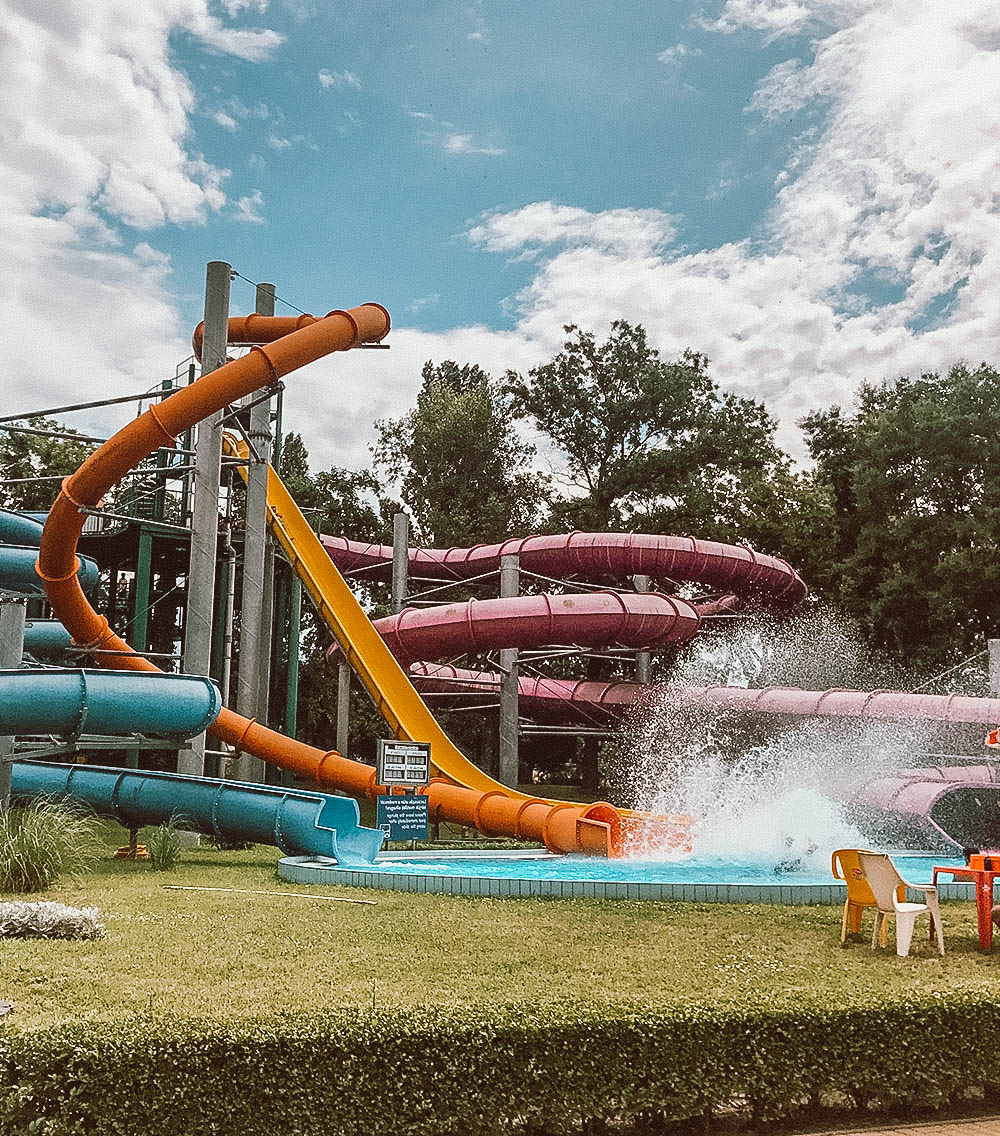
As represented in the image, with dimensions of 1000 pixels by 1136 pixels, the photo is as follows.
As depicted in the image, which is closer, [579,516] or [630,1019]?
[630,1019]

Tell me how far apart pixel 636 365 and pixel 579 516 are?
537cm

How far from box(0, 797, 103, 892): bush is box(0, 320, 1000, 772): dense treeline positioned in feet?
49.2

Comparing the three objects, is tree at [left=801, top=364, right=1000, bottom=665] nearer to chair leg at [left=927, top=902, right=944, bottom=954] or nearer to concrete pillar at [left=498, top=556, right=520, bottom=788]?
concrete pillar at [left=498, top=556, right=520, bottom=788]

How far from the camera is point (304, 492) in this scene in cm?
3588

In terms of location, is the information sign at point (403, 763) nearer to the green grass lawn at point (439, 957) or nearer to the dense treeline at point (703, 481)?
the green grass lawn at point (439, 957)

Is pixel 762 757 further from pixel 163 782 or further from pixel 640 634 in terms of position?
pixel 163 782

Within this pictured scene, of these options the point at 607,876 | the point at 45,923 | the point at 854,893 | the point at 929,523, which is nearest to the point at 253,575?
the point at 607,876

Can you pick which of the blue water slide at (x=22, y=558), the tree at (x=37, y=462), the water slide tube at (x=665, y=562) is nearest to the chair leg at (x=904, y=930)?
the blue water slide at (x=22, y=558)

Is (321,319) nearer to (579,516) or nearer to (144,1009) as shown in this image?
A: (144,1009)

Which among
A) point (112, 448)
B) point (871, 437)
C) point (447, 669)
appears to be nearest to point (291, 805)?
point (112, 448)

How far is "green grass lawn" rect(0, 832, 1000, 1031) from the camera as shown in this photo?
528 centimetres

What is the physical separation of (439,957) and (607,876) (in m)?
5.67

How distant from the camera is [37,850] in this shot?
9.45 metres

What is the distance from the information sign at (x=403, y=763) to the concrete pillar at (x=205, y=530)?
2.91 m
